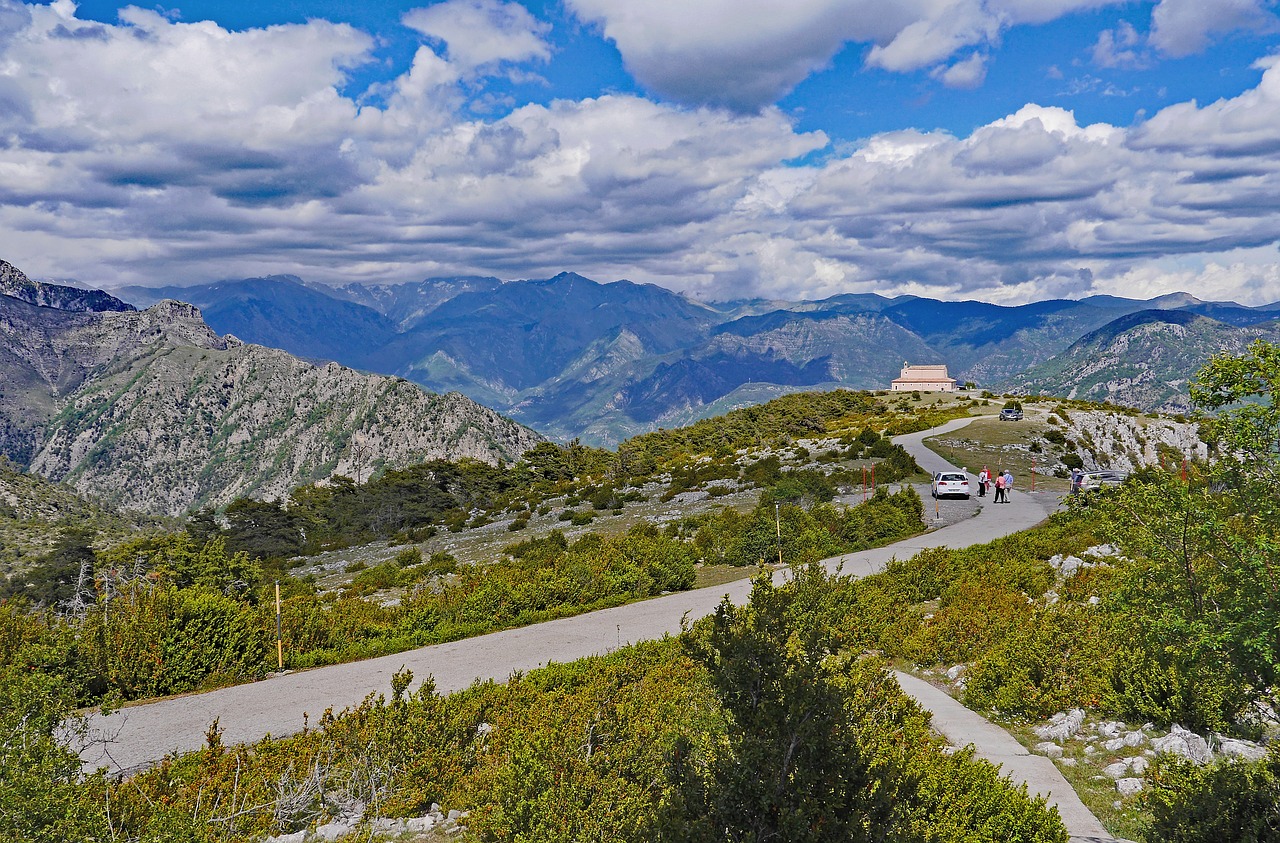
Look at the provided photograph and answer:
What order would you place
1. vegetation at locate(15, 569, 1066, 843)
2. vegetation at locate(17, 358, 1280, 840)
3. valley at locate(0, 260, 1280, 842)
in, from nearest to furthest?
vegetation at locate(15, 569, 1066, 843)
vegetation at locate(17, 358, 1280, 840)
valley at locate(0, 260, 1280, 842)

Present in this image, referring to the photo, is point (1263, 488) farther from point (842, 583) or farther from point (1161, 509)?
point (842, 583)

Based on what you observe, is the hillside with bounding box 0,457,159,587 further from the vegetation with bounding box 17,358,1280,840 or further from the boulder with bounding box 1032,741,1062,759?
the boulder with bounding box 1032,741,1062,759

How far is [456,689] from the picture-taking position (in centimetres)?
1068

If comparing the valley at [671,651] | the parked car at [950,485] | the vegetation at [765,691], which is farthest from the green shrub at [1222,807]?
the parked car at [950,485]

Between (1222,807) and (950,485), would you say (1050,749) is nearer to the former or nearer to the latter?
(1222,807)

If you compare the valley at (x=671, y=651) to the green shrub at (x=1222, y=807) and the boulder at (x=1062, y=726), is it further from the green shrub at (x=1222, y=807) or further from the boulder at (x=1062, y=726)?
the green shrub at (x=1222, y=807)

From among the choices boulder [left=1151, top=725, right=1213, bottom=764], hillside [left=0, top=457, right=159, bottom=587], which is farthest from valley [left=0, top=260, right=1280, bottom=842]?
hillside [left=0, top=457, right=159, bottom=587]

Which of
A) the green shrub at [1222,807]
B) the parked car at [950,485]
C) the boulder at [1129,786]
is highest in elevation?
the green shrub at [1222,807]

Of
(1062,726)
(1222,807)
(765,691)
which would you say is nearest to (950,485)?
(1062,726)

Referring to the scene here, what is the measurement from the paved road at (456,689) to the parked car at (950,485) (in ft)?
48.3

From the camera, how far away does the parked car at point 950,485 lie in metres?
30.9

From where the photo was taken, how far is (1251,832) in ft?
16.4

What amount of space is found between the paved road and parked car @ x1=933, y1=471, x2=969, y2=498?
14.7 metres

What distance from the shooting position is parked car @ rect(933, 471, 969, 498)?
101 ft
